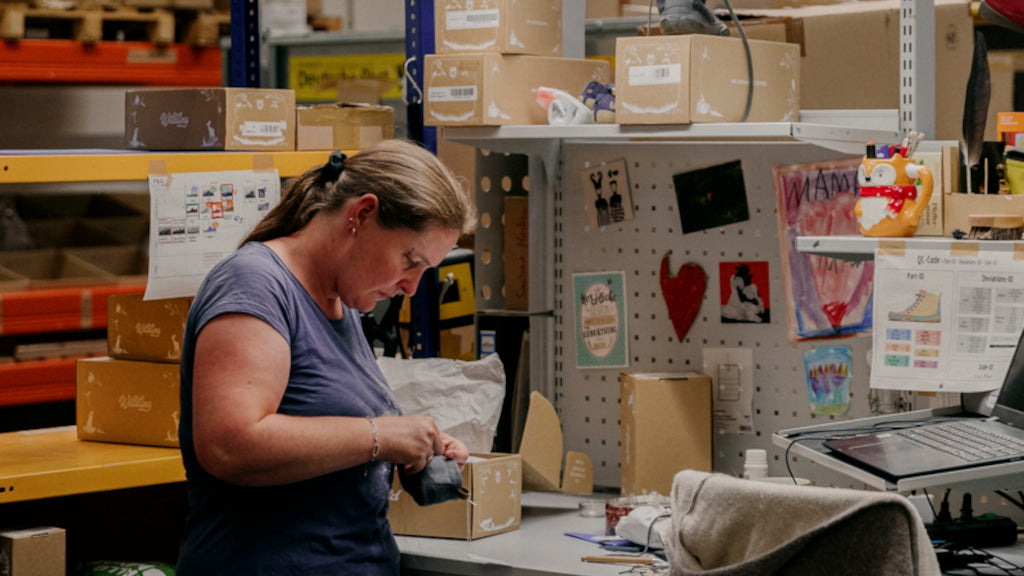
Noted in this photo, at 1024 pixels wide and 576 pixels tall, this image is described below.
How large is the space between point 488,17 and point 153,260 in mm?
863

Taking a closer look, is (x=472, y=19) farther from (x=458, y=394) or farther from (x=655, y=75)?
(x=458, y=394)

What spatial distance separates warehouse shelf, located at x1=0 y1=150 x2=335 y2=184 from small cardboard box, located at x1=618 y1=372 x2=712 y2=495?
0.89m

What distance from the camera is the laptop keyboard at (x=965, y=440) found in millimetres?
2006

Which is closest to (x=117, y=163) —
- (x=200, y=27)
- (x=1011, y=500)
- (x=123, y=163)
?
(x=123, y=163)

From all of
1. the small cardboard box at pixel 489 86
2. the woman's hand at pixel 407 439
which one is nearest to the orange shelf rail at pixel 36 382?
the small cardboard box at pixel 489 86

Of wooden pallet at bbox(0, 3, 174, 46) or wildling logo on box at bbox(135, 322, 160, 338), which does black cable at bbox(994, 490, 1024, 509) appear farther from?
wooden pallet at bbox(0, 3, 174, 46)

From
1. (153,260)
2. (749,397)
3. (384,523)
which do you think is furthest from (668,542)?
(153,260)

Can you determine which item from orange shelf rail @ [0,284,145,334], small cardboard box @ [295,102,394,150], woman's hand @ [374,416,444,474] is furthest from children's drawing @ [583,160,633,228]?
orange shelf rail @ [0,284,145,334]

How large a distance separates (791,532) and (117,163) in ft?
5.03

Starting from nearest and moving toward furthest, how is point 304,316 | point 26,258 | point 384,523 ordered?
point 304,316
point 384,523
point 26,258

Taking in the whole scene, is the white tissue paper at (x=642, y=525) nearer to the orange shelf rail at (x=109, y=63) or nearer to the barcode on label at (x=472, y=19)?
the barcode on label at (x=472, y=19)

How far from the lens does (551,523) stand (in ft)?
8.55

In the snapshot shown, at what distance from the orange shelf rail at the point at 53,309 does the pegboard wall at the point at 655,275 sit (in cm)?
264

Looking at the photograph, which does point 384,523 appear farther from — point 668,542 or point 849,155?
point 849,155
